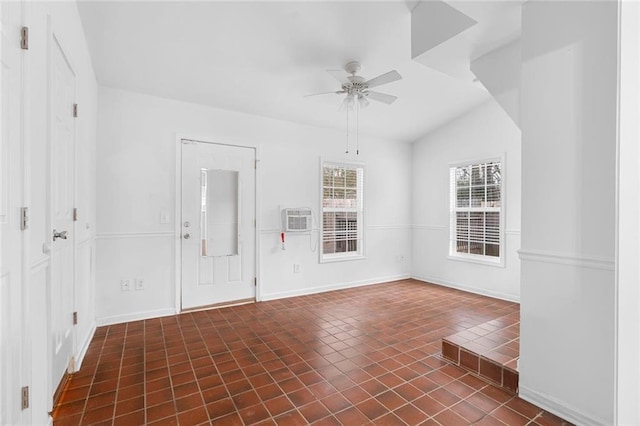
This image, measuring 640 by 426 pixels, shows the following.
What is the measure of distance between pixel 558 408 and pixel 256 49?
142 inches

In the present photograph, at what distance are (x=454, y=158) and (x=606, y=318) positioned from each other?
376cm

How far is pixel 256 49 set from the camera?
3012 mm

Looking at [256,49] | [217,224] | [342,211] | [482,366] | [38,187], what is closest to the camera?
[38,187]

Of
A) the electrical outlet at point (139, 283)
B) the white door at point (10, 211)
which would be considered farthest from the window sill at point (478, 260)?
the white door at point (10, 211)

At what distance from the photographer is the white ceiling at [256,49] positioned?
2527mm

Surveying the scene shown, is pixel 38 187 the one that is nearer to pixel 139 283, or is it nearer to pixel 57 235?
pixel 57 235

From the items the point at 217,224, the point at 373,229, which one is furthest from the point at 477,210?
the point at 217,224

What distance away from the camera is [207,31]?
2732 millimetres

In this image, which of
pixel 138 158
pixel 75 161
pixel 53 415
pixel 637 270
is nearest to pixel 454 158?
pixel 637 270

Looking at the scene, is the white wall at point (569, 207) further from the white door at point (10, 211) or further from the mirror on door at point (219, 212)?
the mirror on door at point (219, 212)

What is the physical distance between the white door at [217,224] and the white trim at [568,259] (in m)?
A: 3.21

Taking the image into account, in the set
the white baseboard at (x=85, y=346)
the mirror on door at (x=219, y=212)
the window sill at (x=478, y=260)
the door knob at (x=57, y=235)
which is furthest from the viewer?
the window sill at (x=478, y=260)

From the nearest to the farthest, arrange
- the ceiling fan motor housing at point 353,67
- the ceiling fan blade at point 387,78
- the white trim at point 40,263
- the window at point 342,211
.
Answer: the white trim at point 40,263, the ceiling fan blade at point 387,78, the ceiling fan motor housing at point 353,67, the window at point 342,211

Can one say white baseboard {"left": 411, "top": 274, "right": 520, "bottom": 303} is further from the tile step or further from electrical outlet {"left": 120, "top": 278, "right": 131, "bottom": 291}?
electrical outlet {"left": 120, "top": 278, "right": 131, "bottom": 291}
